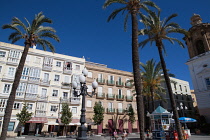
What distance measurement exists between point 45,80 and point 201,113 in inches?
1259

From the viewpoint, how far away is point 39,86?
29.4 metres

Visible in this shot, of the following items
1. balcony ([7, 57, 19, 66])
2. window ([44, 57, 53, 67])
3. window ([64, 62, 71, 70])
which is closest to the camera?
balcony ([7, 57, 19, 66])

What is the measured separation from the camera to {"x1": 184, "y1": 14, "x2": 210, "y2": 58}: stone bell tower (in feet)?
112

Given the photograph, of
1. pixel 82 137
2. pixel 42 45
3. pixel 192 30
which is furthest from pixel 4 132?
pixel 192 30

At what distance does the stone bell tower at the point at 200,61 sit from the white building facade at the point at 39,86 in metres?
25.3

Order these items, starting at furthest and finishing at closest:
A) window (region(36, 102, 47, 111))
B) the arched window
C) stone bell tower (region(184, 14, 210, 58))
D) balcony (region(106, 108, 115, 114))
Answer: the arched window < balcony (region(106, 108, 115, 114)) < stone bell tower (region(184, 14, 210, 58)) < window (region(36, 102, 47, 111))

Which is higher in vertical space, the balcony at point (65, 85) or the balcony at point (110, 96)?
the balcony at point (65, 85)

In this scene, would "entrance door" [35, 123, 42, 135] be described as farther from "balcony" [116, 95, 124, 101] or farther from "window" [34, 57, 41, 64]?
"balcony" [116, 95, 124, 101]

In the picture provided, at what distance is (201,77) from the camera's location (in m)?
33.6

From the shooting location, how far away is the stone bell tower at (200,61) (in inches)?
1267

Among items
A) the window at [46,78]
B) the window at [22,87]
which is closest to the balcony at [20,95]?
the window at [22,87]

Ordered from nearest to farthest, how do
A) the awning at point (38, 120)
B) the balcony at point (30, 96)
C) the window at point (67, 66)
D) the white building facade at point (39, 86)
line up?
1. the awning at point (38, 120)
2. the white building facade at point (39, 86)
3. the balcony at point (30, 96)
4. the window at point (67, 66)

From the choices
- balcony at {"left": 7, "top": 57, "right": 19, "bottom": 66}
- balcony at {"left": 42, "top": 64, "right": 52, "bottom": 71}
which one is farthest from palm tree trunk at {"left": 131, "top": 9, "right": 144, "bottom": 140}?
balcony at {"left": 7, "top": 57, "right": 19, "bottom": 66}

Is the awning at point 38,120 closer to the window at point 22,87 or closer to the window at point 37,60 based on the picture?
the window at point 22,87
